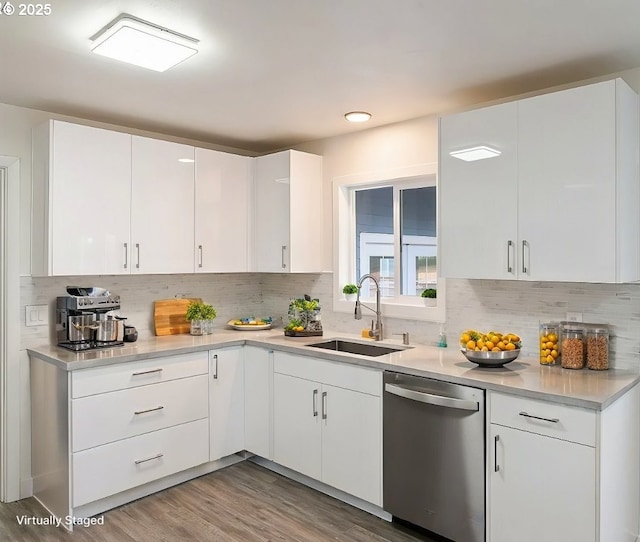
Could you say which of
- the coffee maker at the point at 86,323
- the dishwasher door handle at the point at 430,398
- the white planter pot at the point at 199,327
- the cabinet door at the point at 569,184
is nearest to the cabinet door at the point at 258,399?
the white planter pot at the point at 199,327

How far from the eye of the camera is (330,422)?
3092 mm

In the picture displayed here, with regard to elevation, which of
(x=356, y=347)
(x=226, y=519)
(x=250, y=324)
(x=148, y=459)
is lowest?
(x=226, y=519)

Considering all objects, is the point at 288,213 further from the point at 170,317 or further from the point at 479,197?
the point at 479,197

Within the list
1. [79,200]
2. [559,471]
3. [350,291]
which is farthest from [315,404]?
[79,200]

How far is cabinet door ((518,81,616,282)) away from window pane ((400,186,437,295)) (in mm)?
992

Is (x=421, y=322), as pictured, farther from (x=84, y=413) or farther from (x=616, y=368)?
(x=84, y=413)

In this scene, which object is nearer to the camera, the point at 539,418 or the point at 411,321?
the point at 539,418

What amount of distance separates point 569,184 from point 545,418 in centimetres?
108

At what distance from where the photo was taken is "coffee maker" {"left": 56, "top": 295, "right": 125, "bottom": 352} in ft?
10.5

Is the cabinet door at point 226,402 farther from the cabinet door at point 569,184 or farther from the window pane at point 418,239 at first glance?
the cabinet door at point 569,184

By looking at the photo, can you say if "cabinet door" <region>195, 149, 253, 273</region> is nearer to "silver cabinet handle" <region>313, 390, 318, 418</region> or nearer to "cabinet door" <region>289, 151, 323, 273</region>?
"cabinet door" <region>289, 151, 323, 273</region>

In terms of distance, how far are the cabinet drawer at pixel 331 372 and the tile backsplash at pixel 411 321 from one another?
70cm

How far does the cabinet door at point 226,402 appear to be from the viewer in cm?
349

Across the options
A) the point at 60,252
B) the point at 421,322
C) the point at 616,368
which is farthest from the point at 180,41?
the point at 616,368
